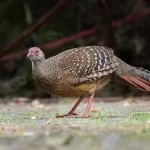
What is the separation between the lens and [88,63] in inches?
252

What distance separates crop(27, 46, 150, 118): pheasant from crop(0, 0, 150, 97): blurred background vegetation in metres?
4.62

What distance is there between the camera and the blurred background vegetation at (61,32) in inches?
456

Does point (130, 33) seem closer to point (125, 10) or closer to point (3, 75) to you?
point (125, 10)

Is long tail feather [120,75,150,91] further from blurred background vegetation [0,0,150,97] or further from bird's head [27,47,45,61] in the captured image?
blurred background vegetation [0,0,150,97]

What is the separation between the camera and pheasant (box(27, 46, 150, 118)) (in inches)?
245

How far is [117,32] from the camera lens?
12375 mm

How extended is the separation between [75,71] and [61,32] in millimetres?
6088

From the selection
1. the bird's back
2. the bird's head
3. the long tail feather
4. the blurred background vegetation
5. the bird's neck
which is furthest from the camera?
the blurred background vegetation

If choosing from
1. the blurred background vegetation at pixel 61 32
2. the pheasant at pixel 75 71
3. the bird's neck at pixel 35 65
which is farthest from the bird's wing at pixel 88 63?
the blurred background vegetation at pixel 61 32

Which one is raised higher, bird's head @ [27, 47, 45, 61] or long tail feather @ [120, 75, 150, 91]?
bird's head @ [27, 47, 45, 61]

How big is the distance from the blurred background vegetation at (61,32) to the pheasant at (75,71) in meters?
4.62

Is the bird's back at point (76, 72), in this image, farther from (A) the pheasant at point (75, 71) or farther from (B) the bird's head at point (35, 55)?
(B) the bird's head at point (35, 55)

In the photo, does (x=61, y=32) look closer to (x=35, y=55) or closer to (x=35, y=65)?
(x=35, y=55)

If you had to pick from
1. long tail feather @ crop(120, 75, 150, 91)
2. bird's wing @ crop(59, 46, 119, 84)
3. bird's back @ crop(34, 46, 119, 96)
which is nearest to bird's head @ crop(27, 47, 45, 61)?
bird's back @ crop(34, 46, 119, 96)
